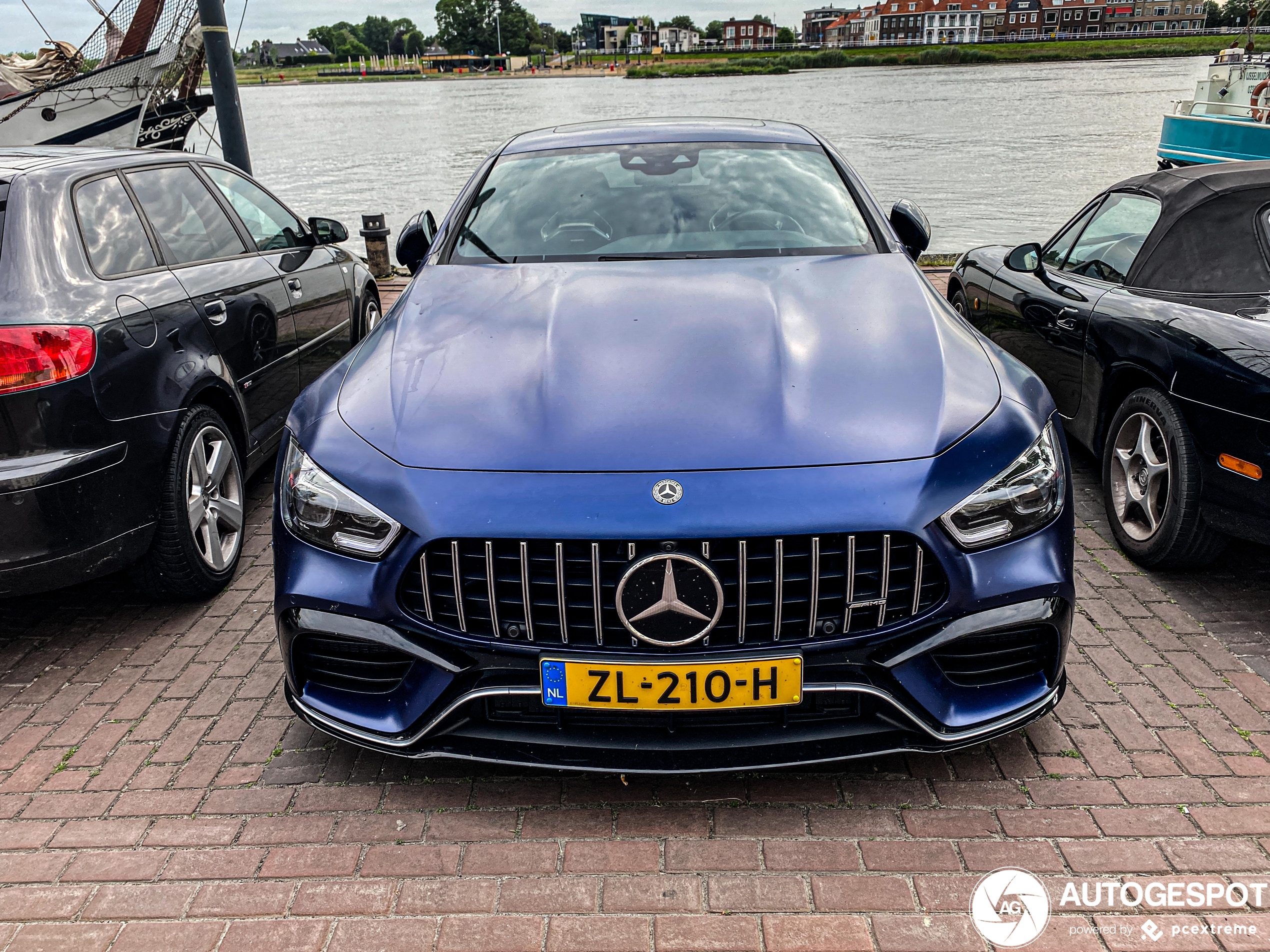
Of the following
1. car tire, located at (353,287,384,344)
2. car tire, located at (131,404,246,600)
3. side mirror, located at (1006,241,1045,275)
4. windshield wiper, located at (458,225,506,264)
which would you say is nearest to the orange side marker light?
side mirror, located at (1006,241,1045,275)

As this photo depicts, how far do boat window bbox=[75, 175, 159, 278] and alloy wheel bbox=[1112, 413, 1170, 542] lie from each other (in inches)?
157

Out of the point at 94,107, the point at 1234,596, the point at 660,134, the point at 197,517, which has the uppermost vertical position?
the point at 94,107

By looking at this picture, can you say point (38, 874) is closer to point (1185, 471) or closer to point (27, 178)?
point (27, 178)

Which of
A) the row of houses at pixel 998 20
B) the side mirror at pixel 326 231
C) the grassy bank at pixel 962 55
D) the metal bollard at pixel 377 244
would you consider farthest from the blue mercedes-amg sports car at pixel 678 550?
the row of houses at pixel 998 20

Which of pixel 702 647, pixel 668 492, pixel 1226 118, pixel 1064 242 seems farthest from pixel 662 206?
pixel 1226 118

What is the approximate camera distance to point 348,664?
2482mm

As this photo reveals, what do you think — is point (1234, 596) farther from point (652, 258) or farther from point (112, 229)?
point (112, 229)

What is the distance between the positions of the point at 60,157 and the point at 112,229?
0.38 metres

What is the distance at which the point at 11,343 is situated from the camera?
9.97 ft

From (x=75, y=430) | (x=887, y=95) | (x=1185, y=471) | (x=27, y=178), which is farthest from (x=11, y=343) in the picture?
(x=887, y=95)

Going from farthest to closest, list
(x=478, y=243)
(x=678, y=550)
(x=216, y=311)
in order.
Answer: (x=216, y=311) < (x=478, y=243) < (x=678, y=550)

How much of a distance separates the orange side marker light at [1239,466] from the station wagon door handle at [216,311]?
3.89m

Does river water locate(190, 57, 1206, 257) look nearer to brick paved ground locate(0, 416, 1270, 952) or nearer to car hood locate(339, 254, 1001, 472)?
car hood locate(339, 254, 1001, 472)

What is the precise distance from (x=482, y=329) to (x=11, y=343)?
1.48m
